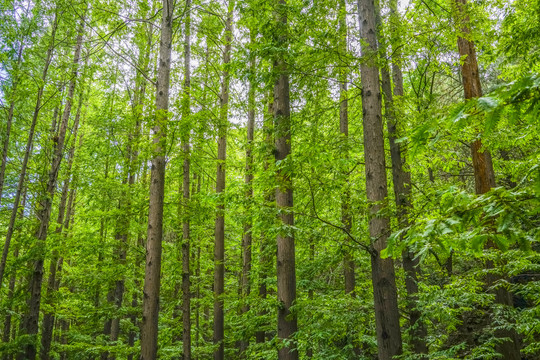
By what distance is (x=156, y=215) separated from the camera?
7.31m

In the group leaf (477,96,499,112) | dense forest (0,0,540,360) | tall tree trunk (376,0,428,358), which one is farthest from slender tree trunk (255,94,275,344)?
leaf (477,96,499,112)

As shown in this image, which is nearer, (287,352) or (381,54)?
(381,54)

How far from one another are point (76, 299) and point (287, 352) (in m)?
10.8

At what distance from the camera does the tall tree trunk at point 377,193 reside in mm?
4684

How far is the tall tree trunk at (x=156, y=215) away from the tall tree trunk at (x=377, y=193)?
14.6 feet

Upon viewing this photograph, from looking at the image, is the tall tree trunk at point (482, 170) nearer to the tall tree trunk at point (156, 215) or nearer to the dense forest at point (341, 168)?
the dense forest at point (341, 168)

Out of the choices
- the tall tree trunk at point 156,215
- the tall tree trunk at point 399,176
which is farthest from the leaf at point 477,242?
the tall tree trunk at point 156,215

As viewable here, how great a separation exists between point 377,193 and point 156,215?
4.66 meters

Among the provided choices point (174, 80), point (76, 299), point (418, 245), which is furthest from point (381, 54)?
point (76, 299)

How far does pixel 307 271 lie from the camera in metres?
9.38

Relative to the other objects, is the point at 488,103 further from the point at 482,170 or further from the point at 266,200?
the point at 482,170

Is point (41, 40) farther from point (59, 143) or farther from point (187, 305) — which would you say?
point (187, 305)

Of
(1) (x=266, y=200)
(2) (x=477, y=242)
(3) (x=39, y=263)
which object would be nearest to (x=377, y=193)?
(2) (x=477, y=242)

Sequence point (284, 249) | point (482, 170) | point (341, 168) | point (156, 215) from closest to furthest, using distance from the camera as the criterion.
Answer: point (341, 168) → point (284, 249) → point (156, 215) → point (482, 170)
